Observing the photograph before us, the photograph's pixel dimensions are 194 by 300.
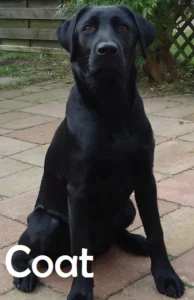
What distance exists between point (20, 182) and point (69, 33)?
2.20 meters

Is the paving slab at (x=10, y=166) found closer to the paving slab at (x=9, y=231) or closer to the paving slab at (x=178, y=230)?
the paving slab at (x=9, y=231)

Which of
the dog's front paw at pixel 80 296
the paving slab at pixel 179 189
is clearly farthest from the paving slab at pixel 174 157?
the dog's front paw at pixel 80 296

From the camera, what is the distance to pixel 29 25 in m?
11.9

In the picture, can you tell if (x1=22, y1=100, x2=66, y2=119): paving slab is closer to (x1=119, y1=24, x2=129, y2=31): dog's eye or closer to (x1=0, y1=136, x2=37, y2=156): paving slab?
(x1=0, y1=136, x2=37, y2=156): paving slab

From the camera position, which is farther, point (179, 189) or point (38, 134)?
point (38, 134)

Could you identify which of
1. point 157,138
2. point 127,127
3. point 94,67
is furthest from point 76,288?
point 157,138

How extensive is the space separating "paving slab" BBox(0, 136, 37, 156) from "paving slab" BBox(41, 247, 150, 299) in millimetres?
2387

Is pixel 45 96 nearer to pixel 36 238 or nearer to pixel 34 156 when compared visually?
pixel 34 156

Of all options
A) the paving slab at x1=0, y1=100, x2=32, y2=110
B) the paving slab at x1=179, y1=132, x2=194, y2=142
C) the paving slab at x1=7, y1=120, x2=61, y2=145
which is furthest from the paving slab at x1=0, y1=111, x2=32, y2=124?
the paving slab at x1=179, y1=132, x2=194, y2=142

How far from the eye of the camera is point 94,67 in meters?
2.55

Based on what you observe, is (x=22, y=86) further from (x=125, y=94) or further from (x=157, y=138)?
(x=125, y=94)

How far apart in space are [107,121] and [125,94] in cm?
16

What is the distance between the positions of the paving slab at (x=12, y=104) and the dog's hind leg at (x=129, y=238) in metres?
4.33

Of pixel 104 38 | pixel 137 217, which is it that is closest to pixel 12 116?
pixel 137 217
